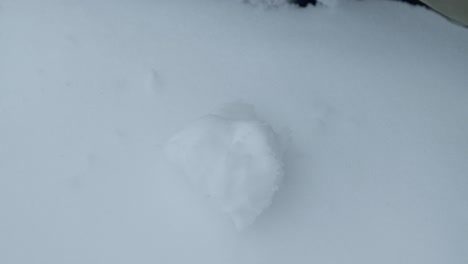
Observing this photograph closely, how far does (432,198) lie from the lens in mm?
804

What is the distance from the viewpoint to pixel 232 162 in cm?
77

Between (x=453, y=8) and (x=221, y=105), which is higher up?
(x=453, y=8)

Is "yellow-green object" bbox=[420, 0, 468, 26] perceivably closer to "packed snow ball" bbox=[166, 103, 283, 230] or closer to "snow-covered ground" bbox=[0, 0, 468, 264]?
"snow-covered ground" bbox=[0, 0, 468, 264]

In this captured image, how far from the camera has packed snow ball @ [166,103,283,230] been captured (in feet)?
2.50

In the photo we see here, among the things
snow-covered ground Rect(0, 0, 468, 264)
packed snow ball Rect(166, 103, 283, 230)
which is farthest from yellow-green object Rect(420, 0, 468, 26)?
packed snow ball Rect(166, 103, 283, 230)

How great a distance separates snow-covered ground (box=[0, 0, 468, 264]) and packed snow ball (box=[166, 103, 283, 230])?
0.07 ft

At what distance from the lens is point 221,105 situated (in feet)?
2.73

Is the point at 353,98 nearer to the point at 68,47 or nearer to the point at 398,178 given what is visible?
the point at 398,178

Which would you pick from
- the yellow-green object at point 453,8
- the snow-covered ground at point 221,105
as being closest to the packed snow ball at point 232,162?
the snow-covered ground at point 221,105

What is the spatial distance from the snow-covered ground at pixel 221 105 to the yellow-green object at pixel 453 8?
65 mm

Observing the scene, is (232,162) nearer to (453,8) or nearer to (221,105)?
(221,105)

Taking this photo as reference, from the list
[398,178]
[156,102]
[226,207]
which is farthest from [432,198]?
[156,102]

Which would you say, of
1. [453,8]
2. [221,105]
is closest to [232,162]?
[221,105]

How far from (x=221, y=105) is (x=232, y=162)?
0.10 metres
